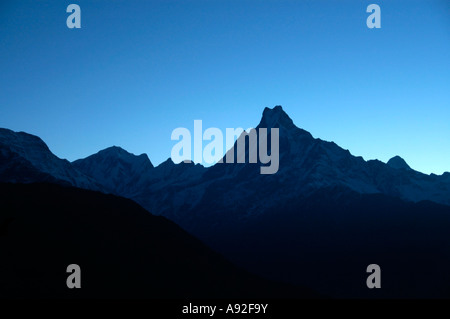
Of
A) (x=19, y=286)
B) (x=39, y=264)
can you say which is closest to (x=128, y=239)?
(x=39, y=264)
